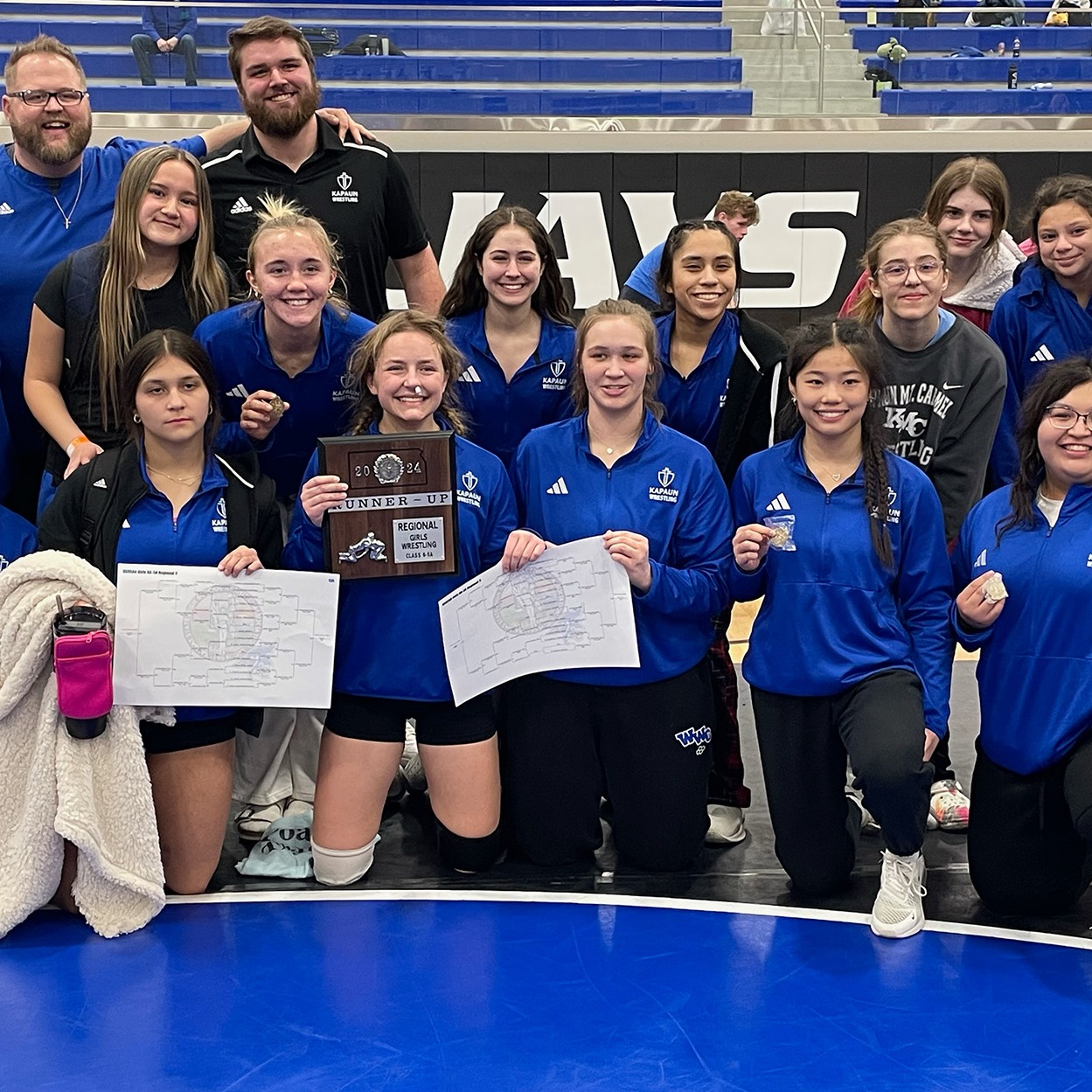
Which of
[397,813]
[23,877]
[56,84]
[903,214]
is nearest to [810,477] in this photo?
[397,813]

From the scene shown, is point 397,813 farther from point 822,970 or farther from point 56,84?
point 56,84

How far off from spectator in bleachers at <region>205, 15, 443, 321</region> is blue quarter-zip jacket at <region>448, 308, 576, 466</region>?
52 cm

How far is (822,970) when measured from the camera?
316 centimetres

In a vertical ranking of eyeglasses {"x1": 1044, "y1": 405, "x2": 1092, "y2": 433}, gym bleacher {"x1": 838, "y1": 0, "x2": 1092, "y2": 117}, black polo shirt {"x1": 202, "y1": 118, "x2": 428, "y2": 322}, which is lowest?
eyeglasses {"x1": 1044, "y1": 405, "x2": 1092, "y2": 433}

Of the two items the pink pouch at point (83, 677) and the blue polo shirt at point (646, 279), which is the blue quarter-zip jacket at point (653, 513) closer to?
the pink pouch at point (83, 677)

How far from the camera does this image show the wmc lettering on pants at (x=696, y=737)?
3.57 m

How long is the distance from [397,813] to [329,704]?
743 mm

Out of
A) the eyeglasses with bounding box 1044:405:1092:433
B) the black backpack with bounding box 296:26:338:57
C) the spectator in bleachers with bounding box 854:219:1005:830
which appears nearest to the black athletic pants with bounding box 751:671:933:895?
the spectator in bleachers with bounding box 854:219:1005:830

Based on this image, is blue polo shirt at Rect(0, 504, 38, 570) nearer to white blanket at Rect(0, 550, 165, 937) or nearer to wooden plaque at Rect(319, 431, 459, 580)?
white blanket at Rect(0, 550, 165, 937)

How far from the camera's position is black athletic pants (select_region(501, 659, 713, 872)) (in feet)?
11.7

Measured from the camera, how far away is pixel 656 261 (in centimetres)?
482

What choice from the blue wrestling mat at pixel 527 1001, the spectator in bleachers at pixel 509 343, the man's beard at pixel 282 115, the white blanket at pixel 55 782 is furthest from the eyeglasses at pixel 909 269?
the white blanket at pixel 55 782

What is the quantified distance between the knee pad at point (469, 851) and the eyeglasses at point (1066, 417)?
1780 mm

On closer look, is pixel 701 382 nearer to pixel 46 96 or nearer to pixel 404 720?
pixel 404 720
